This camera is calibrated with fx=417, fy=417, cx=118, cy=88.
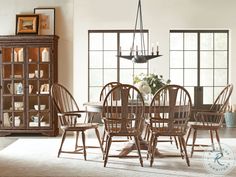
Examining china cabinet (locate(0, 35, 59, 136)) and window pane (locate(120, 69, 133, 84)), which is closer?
china cabinet (locate(0, 35, 59, 136))

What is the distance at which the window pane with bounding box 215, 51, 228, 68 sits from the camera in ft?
31.0

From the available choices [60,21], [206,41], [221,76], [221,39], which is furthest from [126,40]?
[60,21]

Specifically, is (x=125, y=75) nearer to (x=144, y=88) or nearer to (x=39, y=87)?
(x=39, y=87)

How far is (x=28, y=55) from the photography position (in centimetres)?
702

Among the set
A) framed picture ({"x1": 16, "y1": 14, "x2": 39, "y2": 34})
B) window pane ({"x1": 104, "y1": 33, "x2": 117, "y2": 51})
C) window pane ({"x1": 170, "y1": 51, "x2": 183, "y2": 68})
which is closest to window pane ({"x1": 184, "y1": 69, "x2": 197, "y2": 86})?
window pane ({"x1": 170, "y1": 51, "x2": 183, "y2": 68})

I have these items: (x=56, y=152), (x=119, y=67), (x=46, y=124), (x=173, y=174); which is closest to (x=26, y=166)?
(x=56, y=152)

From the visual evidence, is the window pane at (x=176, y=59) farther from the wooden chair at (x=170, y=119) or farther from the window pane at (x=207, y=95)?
the wooden chair at (x=170, y=119)

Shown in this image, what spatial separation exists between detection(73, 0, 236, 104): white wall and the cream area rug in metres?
3.84

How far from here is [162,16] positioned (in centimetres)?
919

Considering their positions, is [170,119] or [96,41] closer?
[170,119]

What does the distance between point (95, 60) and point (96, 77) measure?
391 mm

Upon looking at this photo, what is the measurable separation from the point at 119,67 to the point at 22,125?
3201 millimetres

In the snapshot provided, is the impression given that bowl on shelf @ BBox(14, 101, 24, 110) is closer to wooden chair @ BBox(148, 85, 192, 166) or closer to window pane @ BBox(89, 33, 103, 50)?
window pane @ BBox(89, 33, 103, 50)

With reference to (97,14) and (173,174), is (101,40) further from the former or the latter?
(173,174)
